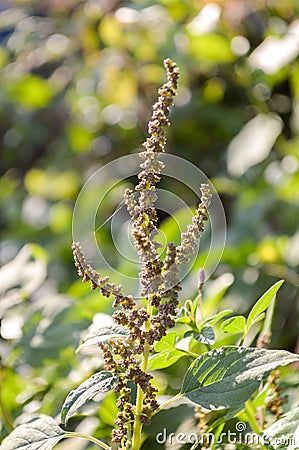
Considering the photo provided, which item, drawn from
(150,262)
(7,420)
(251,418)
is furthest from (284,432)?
(7,420)

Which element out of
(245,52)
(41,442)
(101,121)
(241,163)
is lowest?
(101,121)

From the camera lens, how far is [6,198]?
7.30 feet

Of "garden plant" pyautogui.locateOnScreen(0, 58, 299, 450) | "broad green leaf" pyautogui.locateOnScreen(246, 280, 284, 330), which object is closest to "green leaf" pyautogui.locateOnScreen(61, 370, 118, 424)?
"garden plant" pyautogui.locateOnScreen(0, 58, 299, 450)

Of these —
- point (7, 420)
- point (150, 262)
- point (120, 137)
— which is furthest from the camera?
point (120, 137)

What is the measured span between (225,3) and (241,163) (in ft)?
1.47

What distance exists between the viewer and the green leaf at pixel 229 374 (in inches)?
17.7

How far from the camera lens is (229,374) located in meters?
0.47

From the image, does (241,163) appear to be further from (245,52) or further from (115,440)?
(115,440)

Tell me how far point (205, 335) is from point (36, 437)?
0.14 m

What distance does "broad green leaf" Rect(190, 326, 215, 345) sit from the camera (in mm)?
507

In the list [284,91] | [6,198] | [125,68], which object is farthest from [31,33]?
[284,91]

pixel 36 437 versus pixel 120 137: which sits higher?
pixel 36 437

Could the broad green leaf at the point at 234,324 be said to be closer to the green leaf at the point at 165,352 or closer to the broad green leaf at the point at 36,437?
the green leaf at the point at 165,352

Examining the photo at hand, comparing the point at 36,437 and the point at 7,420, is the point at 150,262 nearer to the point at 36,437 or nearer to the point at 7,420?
the point at 36,437
